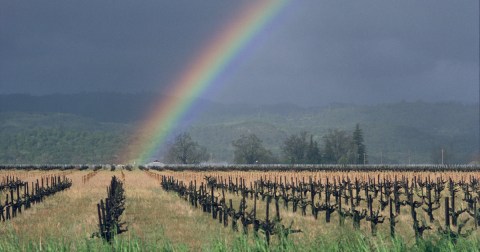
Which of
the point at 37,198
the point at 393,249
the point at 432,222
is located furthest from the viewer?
the point at 37,198

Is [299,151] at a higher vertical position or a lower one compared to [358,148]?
lower

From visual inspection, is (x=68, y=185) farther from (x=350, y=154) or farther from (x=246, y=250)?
(x=350, y=154)

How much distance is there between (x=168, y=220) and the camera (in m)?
29.3

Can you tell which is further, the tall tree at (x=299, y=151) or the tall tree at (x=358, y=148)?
the tall tree at (x=299, y=151)

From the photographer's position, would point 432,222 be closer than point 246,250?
No

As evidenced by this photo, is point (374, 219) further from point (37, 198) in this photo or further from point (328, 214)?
point (37, 198)

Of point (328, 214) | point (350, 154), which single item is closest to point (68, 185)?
point (328, 214)

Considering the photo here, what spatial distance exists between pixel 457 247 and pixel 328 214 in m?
16.2

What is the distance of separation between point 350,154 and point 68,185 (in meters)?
145

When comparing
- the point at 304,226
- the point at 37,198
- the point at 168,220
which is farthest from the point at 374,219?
the point at 37,198

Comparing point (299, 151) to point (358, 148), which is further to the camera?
point (299, 151)

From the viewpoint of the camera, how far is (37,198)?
3950 centimetres

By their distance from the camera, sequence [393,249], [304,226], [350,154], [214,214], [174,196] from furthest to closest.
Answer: [350,154], [174,196], [214,214], [304,226], [393,249]

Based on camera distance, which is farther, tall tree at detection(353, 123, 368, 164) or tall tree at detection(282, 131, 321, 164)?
tall tree at detection(282, 131, 321, 164)
